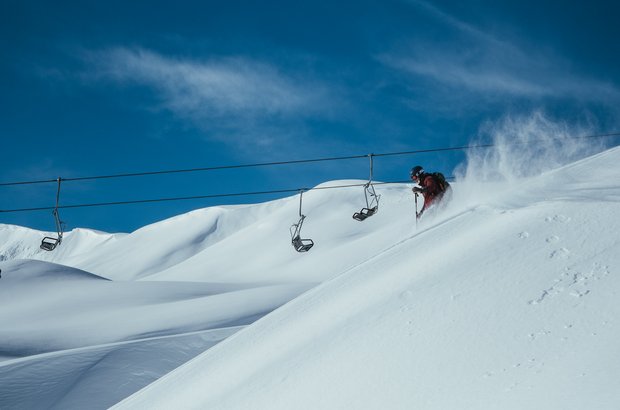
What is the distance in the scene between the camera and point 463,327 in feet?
17.0

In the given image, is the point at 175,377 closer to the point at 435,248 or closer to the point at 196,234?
the point at 435,248

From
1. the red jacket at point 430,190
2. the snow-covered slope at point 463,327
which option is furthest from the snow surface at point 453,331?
the red jacket at point 430,190

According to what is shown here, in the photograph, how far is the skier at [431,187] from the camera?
11141mm

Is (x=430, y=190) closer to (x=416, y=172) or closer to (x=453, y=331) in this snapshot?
(x=416, y=172)

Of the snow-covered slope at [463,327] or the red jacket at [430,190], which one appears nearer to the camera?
the snow-covered slope at [463,327]

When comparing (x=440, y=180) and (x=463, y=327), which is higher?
(x=440, y=180)

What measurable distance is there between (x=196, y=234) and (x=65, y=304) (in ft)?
322

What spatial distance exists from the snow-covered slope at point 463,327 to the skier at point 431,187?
3.06 m

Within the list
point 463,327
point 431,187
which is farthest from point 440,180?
point 463,327

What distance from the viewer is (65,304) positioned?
3250 centimetres

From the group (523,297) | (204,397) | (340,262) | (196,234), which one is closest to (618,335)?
(523,297)

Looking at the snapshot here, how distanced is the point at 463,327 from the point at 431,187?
6320 millimetres

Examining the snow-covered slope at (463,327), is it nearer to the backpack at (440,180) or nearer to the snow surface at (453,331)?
the snow surface at (453,331)

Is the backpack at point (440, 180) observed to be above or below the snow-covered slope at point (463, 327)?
above
